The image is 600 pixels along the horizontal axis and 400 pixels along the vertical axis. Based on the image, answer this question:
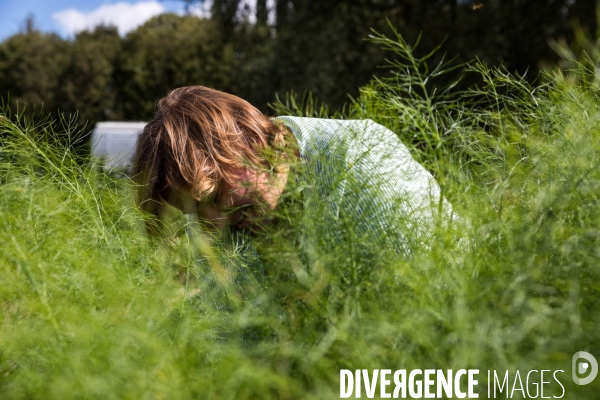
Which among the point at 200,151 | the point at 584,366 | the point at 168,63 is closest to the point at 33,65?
the point at 168,63

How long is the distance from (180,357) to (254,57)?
16511 millimetres

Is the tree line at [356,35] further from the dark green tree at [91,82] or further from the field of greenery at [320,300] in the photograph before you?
the dark green tree at [91,82]

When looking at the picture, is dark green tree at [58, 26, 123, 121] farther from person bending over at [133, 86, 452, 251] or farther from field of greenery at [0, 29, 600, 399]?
field of greenery at [0, 29, 600, 399]

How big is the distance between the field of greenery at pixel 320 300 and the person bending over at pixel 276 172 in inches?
2.5

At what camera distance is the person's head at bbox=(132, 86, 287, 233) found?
5.49 feet

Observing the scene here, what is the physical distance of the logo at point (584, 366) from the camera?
91 cm

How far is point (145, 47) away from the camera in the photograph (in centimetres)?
2572

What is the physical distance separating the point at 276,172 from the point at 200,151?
43cm

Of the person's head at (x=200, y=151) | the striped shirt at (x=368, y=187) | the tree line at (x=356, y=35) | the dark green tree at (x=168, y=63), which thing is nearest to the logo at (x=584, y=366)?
the striped shirt at (x=368, y=187)

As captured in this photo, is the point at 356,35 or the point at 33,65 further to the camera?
the point at 33,65

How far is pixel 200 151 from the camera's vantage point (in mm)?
1758

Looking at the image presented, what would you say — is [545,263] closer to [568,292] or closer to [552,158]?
[568,292]

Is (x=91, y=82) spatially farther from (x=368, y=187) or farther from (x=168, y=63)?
(x=368, y=187)

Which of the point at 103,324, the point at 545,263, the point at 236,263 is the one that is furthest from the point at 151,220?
the point at 545,263
